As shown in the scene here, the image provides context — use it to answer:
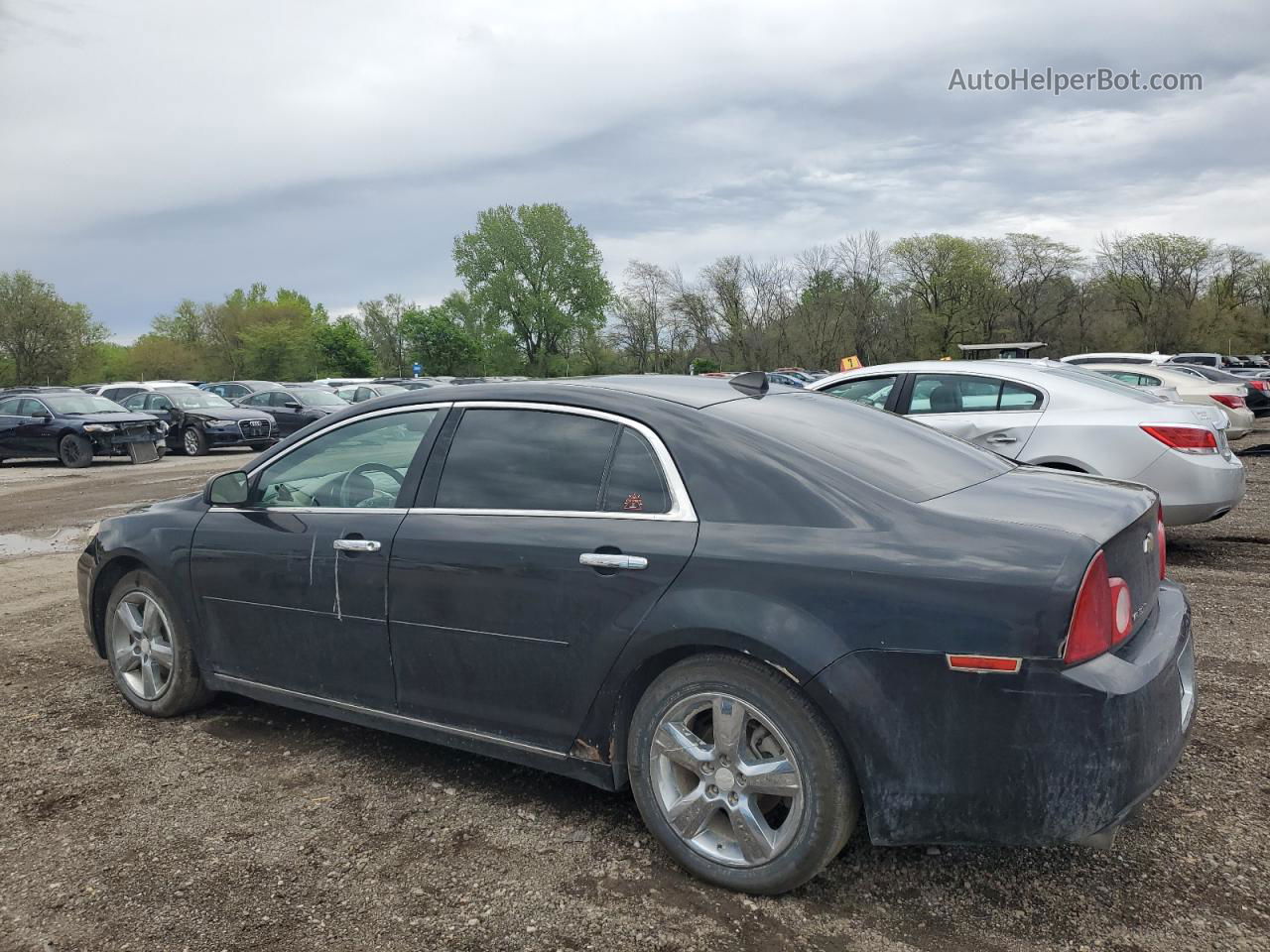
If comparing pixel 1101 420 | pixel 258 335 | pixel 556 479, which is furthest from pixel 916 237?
pixel 556 479

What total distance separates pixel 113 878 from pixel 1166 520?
273 inches

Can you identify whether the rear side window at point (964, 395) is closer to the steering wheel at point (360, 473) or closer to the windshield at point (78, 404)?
the steering wheel at point (360, 473)

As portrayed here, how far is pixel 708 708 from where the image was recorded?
117 inches

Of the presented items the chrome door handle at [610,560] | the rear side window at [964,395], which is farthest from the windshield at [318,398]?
the chrome door handle at [610,560]

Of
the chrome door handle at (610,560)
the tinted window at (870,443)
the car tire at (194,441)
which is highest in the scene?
the tinted window at (870,443)

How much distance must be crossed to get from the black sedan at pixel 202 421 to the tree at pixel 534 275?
57015 mm

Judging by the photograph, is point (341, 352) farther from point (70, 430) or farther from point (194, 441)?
point (70, 430)

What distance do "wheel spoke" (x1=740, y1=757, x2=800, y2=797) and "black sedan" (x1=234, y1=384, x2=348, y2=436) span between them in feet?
78.9

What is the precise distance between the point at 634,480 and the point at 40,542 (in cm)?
948

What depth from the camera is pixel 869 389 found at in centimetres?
856

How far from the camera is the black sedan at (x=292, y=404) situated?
25703 millimetres

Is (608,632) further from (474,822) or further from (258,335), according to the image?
(258,335)

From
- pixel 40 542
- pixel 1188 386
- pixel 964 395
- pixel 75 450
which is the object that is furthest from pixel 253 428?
pixel 1188 386

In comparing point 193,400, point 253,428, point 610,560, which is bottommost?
point 253,428
